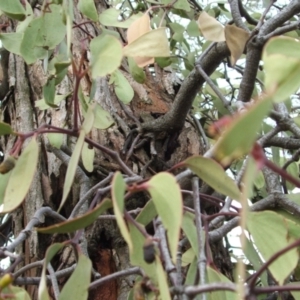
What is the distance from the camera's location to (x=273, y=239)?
0.50 metres

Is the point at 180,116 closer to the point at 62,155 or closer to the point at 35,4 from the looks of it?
the point at 62,155

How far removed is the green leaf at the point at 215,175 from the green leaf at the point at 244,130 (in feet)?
0.29

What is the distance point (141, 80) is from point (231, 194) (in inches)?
19.9

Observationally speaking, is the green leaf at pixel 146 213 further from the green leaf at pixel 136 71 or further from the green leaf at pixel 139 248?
the green leaf at pixel 136 71

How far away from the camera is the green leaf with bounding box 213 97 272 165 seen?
0.92 feet

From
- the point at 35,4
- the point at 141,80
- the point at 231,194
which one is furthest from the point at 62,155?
the point at 231,194

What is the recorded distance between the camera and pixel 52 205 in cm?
104

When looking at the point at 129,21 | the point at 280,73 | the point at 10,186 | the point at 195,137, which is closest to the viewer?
the point at 280,73

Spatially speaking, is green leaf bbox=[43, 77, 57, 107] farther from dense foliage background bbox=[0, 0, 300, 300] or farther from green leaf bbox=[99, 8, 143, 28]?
green leaf bbox=[99, 8, 143, 28]

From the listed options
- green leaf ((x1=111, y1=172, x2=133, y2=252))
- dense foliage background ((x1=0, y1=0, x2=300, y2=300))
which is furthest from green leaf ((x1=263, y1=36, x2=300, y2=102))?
green leaf ((x1=111, y1=172, x2=133, y2=252))

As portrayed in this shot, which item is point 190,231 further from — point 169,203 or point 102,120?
point 102,120

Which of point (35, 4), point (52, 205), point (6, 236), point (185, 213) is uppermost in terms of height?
point (35, 4)

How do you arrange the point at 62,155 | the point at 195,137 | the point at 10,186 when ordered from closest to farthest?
the point at 10,186
the point at 62,155
the point at 195,137

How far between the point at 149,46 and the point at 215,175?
0.16 m
